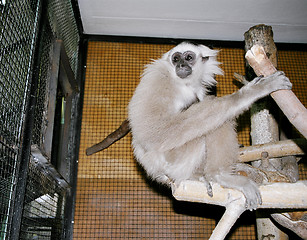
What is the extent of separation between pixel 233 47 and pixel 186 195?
3.92m

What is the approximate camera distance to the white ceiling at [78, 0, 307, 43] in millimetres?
4977

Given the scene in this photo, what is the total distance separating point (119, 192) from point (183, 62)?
2387 millimetres

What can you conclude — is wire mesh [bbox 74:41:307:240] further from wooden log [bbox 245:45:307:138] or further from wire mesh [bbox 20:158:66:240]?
wooden log [bbox 245:45:307:138]

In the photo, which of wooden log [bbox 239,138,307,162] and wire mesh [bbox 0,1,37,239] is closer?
wire mesh [bbox 0,1,37,239]

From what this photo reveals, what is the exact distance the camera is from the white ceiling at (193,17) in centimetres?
498

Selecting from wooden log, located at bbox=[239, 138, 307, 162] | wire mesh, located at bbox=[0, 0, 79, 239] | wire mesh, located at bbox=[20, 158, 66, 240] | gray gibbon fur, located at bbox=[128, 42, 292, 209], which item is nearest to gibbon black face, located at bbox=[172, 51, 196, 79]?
gray gibbon fur, located at bbox=[128, 42, 292, 209]

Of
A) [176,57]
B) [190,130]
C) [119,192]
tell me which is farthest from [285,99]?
[119,192]

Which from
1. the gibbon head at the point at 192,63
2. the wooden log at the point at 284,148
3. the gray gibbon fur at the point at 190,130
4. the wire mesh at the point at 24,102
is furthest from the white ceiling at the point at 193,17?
the wooden log at the point at 284,148

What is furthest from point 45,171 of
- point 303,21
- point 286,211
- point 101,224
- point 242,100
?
point 303,21

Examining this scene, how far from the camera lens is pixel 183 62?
3.92 metres

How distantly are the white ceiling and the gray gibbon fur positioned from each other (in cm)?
194

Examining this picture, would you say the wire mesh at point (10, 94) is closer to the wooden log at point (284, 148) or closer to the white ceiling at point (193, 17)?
the white ceiling at point (193, 17)

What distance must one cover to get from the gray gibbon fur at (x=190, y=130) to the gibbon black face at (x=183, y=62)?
0.18 meters

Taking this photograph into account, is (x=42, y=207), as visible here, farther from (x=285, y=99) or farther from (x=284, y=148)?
(x=285, y=99)
